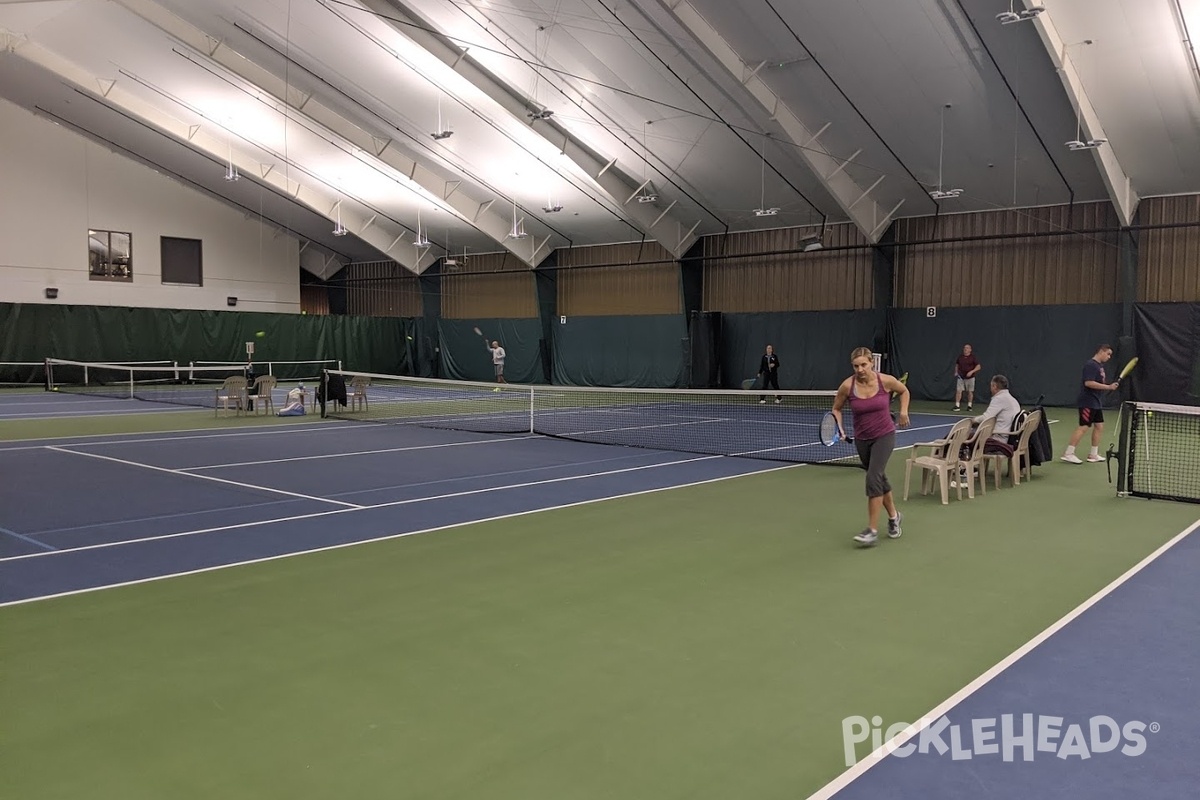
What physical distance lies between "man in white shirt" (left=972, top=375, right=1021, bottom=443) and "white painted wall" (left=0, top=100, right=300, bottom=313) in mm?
30774

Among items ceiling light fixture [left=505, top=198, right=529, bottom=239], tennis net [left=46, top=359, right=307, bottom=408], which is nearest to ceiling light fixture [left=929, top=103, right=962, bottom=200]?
ceiling light fixture [left=505, top=198, right=529, bottom=239]

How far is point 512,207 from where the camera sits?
30.1 metres

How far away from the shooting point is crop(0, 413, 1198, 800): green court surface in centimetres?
359

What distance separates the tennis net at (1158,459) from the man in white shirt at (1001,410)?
47.4 inches

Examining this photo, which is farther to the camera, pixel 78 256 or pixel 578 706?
pixel 78 256

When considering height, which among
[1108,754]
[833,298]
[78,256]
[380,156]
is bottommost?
[1108,754]

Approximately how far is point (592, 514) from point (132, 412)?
1482 centimetres

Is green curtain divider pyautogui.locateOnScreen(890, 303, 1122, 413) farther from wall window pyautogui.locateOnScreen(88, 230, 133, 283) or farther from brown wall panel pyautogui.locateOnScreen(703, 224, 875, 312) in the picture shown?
wall window pyautogui.locateOnScreen(88, 230, 133, 283)

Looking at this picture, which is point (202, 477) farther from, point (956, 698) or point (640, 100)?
point (640, 100)

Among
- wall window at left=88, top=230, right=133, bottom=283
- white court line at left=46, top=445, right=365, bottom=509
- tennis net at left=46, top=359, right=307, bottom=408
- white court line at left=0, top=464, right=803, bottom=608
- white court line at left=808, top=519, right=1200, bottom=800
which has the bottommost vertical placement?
white court line at left=808, top=519, right=1200, bottom=800

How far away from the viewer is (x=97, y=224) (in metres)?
31.7

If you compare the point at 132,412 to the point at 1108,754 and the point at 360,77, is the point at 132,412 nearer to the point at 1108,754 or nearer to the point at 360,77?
the point at 360,77

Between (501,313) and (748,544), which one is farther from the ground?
(501,313)

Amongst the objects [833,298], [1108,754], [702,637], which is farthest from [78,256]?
[1108,754]
